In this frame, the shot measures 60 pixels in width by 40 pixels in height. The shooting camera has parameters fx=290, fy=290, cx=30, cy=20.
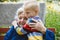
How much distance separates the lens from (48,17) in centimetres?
510

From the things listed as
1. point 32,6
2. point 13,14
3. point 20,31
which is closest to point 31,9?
point 32,6

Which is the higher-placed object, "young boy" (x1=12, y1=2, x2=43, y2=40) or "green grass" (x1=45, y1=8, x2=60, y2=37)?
"young boy" (x1=12, y1=2, x2=43, y2=40)

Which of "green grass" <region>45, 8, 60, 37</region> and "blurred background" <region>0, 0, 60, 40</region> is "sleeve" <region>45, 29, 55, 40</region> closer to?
"blurred background" <region>0, 0, 60, 40</region>

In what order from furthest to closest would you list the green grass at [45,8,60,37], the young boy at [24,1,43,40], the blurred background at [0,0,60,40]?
the green grass at [45,8,60,37]
the blurred background at [0,0,60,40]
the young boy at [24,1,43,40]

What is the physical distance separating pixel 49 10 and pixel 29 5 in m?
2.78

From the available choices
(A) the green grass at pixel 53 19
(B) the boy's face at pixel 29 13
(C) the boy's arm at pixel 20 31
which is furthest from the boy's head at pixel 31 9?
(A) the green grass at pixel 53 19

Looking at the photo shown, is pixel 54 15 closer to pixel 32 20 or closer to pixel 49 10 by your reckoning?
pixel 49 10

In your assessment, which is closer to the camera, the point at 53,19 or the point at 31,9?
the point at 31,9

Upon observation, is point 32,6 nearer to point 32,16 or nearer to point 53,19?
point 32,16

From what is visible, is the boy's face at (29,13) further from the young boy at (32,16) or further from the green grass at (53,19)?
the green grass at (53,19)

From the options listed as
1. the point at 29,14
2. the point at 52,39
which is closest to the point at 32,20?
the point at 29,14

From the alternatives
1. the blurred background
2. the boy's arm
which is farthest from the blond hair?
the blurred background

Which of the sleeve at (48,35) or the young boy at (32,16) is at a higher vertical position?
the young boy at (32,16)

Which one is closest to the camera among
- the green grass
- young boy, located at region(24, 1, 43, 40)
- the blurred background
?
young boy, located at region(24, 1, 43, 40)
